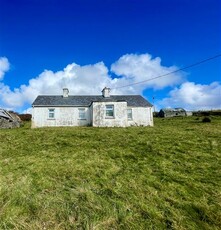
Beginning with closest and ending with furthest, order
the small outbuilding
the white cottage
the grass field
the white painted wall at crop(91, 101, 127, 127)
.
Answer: the grass field → the white painted wall at crop(91, 101, 127, 127) → the white cottage → the small outbuilding

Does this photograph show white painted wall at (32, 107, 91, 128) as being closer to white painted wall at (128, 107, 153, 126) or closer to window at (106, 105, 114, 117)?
window at (106, 105, 114, 117)

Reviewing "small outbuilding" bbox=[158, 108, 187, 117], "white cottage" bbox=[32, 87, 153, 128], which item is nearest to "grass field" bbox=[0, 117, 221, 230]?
"white cottage" bbox=[32, 87, 153, 128]

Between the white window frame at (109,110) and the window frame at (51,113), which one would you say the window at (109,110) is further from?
the window frame at (51,113)

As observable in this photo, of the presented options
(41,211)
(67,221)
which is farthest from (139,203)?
(41,211)

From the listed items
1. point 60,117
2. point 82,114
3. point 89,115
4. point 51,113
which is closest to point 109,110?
point 89,115

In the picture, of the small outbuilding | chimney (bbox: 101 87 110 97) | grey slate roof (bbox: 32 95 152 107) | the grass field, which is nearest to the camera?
the grass field

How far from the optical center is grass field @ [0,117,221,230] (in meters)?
6.27

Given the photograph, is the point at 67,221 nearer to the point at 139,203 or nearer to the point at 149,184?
the point at 139,203

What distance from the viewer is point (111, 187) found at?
794 cm

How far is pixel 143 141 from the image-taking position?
1475 centimetres

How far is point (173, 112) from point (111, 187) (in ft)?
133

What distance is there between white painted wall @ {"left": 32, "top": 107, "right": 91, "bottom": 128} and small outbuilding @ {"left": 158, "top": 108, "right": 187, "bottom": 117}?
2268 centimetres

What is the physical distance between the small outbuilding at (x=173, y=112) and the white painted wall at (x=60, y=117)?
22680 millimetres

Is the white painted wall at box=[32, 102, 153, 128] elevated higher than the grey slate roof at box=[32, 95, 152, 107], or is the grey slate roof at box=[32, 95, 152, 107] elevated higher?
the grey slate roof at box=[32, 95, 152, 107]
